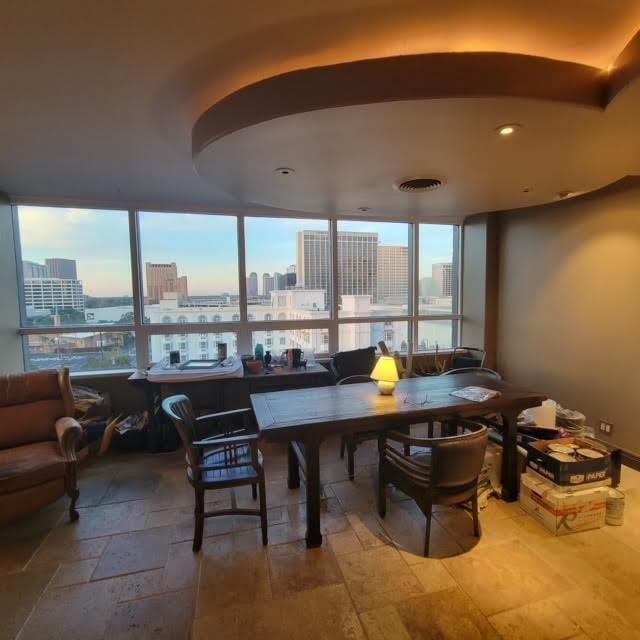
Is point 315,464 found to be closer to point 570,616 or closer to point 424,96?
point 570,616

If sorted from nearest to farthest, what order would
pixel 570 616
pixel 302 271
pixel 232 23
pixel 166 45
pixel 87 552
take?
1. pixel 232 23
2. pixel 166 45
3. pixel 570 616
4. pixel 87 552
5. pixel 302 271

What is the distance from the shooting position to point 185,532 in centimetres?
236

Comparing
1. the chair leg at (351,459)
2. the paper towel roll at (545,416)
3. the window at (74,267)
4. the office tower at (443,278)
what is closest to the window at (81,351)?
the window at (74,267)

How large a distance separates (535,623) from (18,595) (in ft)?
8.68

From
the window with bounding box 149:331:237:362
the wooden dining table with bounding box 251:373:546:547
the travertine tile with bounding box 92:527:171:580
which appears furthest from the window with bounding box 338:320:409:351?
the travertine tile with bounding box 92:527:171:580

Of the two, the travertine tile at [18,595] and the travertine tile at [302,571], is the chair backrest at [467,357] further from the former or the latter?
the travertine tile at [18,595]

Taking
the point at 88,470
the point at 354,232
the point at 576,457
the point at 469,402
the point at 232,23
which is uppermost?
the point at 232,23

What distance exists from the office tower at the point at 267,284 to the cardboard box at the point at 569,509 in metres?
3.37

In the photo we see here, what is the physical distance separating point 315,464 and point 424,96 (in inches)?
80.8

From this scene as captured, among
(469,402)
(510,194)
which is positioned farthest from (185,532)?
(510,194)

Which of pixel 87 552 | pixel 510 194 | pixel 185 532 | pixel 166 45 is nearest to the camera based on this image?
pixel 166 45

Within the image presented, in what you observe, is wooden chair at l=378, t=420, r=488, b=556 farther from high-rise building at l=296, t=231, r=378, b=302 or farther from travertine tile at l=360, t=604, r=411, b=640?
high-rise building at l=296, t=231, r=378, b=302

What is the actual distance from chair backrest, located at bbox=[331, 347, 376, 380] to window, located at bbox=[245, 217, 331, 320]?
0.86 m

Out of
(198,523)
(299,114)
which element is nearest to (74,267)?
(198,523)
